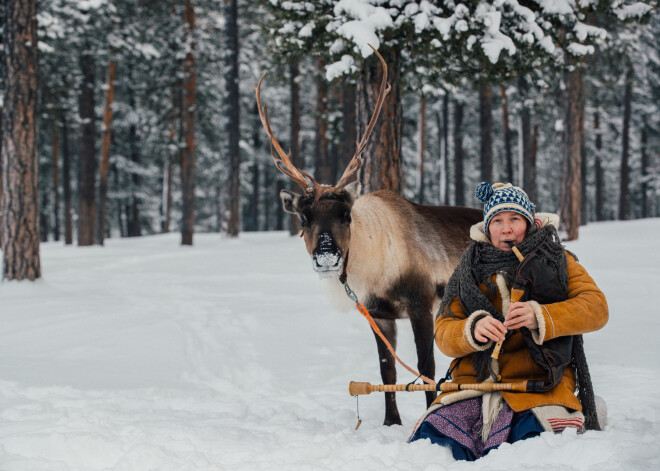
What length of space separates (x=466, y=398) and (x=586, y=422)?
A: 60 cm

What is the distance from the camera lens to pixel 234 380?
511 cm

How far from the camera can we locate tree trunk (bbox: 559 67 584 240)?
41.5 feet

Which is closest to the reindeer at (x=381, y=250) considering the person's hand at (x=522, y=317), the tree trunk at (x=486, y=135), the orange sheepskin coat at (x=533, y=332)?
the orange sheepskin coat at (x=533, y=332)

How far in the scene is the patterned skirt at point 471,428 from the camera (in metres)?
2.49

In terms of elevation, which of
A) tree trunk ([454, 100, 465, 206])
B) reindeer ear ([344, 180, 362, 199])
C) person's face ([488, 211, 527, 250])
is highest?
tree trunk ([454, 100, 465, 206])

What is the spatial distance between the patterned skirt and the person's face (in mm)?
800

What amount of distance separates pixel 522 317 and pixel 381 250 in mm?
1674

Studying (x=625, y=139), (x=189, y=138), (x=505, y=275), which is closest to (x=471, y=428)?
(x=505, y=275)

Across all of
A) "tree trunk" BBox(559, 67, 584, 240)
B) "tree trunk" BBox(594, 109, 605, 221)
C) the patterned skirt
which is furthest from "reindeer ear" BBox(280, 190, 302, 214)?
"tree trunk" BBox(594, 109, 605, 221)

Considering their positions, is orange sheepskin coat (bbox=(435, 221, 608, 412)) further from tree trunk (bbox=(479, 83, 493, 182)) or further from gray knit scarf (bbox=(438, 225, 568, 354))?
tree trunk (bbox=(479, 83, 493, 182))

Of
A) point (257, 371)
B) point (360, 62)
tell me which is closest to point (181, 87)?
point (360, 62)

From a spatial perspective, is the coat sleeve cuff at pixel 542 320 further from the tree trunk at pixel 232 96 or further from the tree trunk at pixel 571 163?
the tree trunk at pixel 232 96

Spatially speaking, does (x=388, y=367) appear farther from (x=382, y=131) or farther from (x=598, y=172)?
(x=598, y=172)

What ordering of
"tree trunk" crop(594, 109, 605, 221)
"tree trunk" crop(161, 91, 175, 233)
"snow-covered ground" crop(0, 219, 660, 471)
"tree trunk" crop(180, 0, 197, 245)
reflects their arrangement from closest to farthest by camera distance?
1. "snow-covered ground" crop(0, 219, 660, 471)
2. "tree trunk" crop(180, 0, 197, 245)
3. "tree trunk" crop(161, 91, 175, 233)
4. "tree trunk" crop(594, 109, 605, 221)
